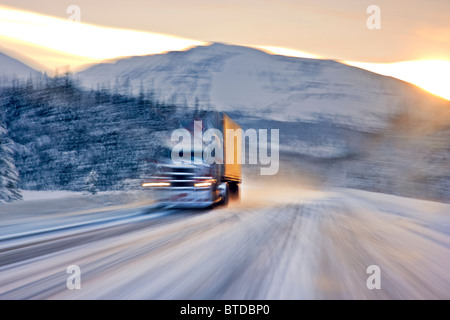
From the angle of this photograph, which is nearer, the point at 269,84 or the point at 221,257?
the point at 221,257

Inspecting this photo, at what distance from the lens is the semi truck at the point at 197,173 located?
59.0 feet

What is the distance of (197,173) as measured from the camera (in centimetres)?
1816

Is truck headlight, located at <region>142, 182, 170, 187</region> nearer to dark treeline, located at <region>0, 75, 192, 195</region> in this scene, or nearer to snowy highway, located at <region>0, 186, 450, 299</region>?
snowy highway, located at <region>0, 186, 450, 299</region>

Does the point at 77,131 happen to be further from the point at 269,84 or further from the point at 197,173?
the point at 269,84

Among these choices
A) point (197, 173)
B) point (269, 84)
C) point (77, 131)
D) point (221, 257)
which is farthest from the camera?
point (269, 84)

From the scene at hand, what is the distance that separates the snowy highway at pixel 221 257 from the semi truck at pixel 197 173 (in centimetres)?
257

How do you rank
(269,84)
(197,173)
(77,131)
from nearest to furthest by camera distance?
(197,173), (77,131), (269,84)

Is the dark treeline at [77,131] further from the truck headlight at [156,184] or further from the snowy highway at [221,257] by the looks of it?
the snowy highway at [221,257]

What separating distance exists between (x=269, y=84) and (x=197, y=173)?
124002 mm

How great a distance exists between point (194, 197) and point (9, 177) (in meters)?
8.17

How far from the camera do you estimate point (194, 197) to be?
18.0 metres

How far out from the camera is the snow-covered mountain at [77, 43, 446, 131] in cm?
11631

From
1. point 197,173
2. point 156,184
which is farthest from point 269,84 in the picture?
point 156,184

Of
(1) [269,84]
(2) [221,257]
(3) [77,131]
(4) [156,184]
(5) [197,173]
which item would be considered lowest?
(2) [221,257]
